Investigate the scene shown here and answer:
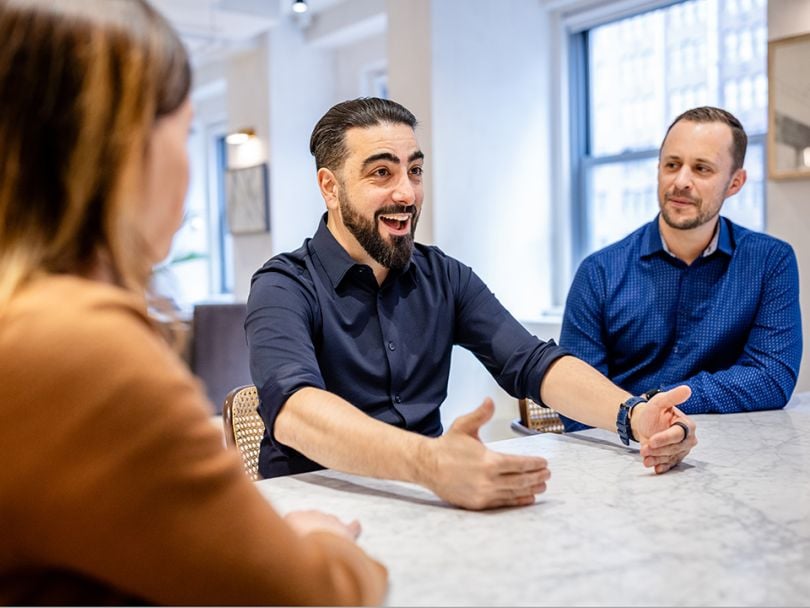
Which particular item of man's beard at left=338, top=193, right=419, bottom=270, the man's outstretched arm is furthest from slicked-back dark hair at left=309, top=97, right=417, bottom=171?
the man's outstretched arm

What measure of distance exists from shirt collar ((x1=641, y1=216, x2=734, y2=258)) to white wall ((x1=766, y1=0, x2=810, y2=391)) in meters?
1.05

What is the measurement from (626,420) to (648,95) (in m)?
3.21

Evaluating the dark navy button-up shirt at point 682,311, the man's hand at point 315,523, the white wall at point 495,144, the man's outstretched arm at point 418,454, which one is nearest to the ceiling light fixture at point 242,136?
the white wall at point 495,144

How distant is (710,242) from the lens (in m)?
2.33

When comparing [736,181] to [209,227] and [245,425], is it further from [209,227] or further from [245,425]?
[209,227]

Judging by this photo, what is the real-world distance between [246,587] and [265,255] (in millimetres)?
6220

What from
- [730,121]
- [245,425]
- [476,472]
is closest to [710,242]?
[730,121]

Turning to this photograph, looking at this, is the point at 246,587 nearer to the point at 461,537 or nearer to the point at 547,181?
the point at 461,537

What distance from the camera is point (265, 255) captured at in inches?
264

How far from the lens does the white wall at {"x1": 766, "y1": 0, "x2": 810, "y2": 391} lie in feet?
10.5

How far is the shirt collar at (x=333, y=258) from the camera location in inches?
71.0

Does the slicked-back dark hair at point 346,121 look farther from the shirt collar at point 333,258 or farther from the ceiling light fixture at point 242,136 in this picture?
the ceiling light fixture at point 242,136

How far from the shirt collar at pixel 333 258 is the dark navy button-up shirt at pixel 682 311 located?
0.73 metres

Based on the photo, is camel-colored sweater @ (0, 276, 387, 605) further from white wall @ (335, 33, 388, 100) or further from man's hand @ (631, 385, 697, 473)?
white wall @ (335, 33, 388, 100)
